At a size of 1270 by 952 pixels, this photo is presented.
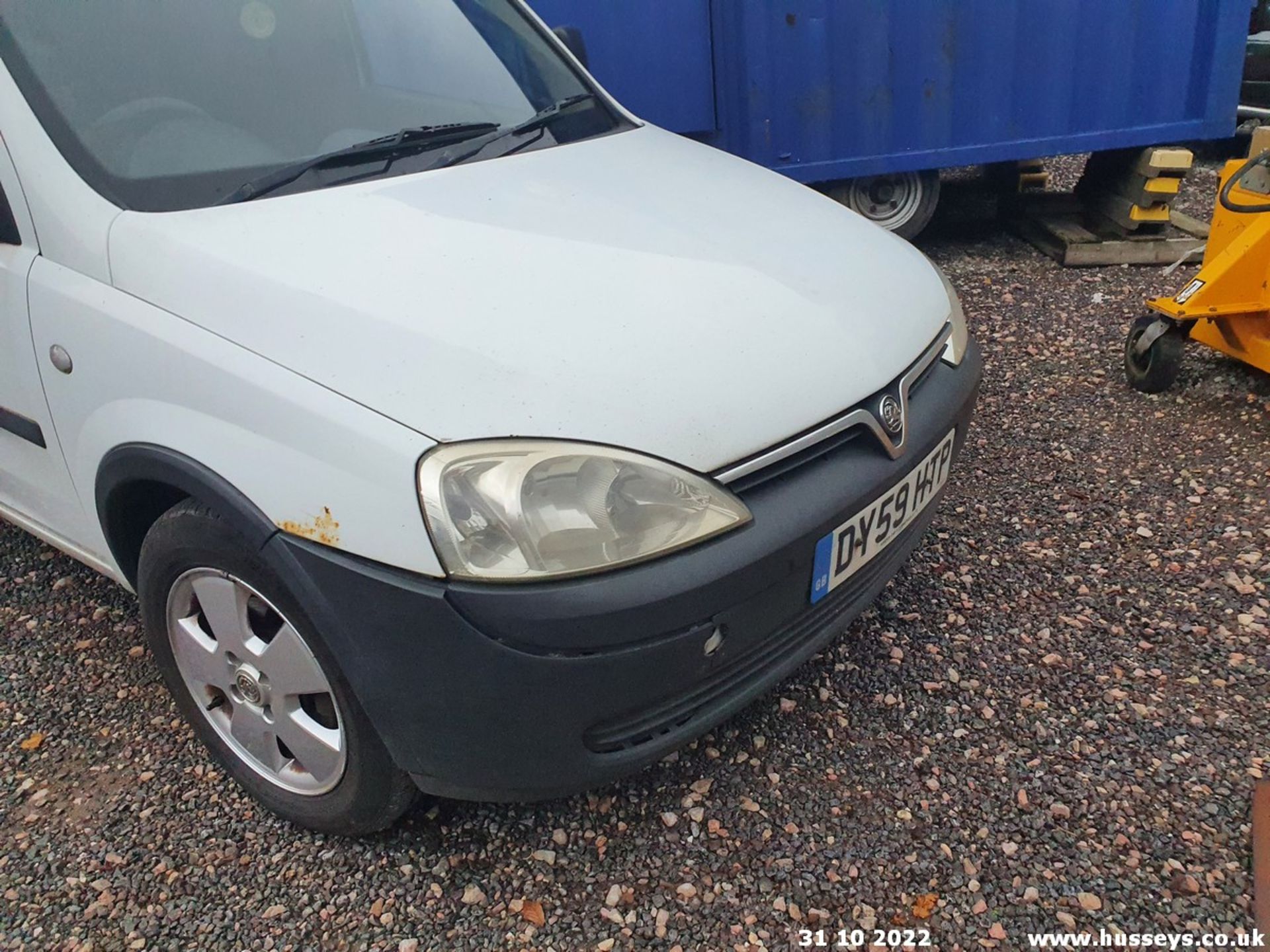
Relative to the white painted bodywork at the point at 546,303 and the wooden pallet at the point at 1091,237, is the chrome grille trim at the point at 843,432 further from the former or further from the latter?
the wooden pallet at the point at 1091,237

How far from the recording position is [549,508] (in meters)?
1.50

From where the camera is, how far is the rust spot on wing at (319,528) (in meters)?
1.52

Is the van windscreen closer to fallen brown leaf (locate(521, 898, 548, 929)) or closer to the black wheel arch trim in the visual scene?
the black wheel arch trim

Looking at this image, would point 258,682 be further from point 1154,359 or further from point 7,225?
point 1154,359

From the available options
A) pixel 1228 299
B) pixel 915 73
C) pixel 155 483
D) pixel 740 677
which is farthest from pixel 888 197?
pixel 155 483

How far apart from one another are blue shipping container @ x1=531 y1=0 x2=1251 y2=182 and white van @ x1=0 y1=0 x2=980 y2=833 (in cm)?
284

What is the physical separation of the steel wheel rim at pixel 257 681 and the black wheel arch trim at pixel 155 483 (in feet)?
0.55

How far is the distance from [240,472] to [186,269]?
0.42 m

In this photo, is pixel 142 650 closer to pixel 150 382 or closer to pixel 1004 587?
pixel 150 382

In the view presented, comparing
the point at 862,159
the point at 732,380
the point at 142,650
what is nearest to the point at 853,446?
the point at 732,380

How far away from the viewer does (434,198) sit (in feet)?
6.50

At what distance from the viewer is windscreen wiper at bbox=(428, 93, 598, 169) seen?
7.10ft

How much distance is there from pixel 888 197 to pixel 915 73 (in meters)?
0.70

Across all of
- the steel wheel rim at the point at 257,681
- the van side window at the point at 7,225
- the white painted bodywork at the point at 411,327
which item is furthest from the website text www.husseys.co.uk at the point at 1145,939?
the van side window at the point at 7,225
